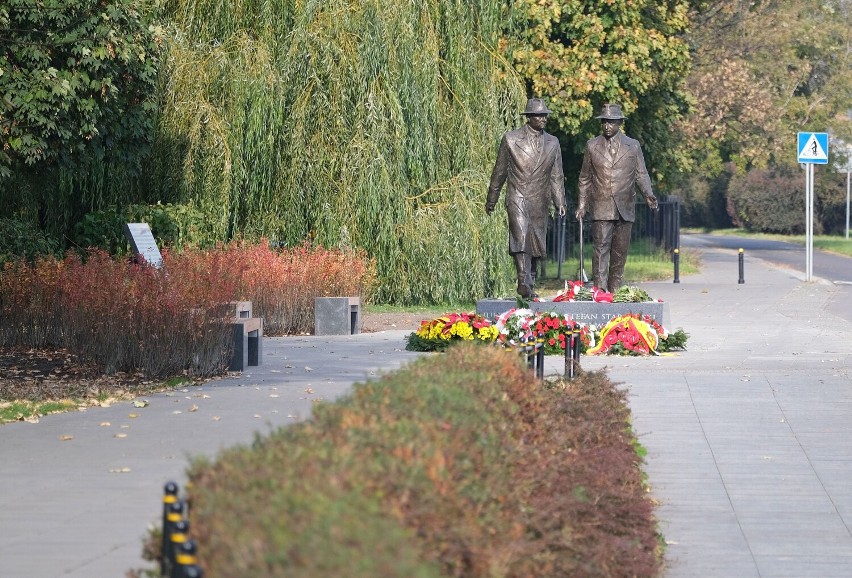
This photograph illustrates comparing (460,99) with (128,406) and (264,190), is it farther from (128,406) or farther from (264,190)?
(128,406)

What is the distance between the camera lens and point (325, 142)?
76.8ft

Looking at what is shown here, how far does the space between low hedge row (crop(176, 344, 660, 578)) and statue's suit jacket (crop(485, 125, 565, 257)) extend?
30.9ft

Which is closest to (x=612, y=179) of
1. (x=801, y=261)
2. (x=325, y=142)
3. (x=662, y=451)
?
(x=325, y=142)

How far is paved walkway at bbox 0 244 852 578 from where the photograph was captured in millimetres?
7301

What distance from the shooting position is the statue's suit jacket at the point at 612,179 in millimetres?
18531

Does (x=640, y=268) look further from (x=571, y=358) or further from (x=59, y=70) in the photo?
(x=571, y=358)

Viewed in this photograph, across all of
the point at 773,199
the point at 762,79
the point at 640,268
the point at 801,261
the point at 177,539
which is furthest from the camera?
the point at 773,199

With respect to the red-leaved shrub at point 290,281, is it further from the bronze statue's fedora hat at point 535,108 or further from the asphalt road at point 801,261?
the asphalt road at point 801,261

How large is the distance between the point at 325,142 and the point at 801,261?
1064 inches

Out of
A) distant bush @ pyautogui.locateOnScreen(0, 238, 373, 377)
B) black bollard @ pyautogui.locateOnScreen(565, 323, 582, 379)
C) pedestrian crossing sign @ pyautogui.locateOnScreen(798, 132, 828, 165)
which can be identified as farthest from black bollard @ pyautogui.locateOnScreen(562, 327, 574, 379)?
pedestrian crossing sign @ pyautogui.locateOnScreen(798, 132, 828, 165)

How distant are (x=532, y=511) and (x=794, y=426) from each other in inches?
246

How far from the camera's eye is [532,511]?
6.00m

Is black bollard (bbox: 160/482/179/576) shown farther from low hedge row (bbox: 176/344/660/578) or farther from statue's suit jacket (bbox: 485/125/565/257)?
statue's suit jacket (bbox: 485/125/565/257)

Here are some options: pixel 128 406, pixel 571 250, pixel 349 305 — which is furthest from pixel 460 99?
pixel 571 250
